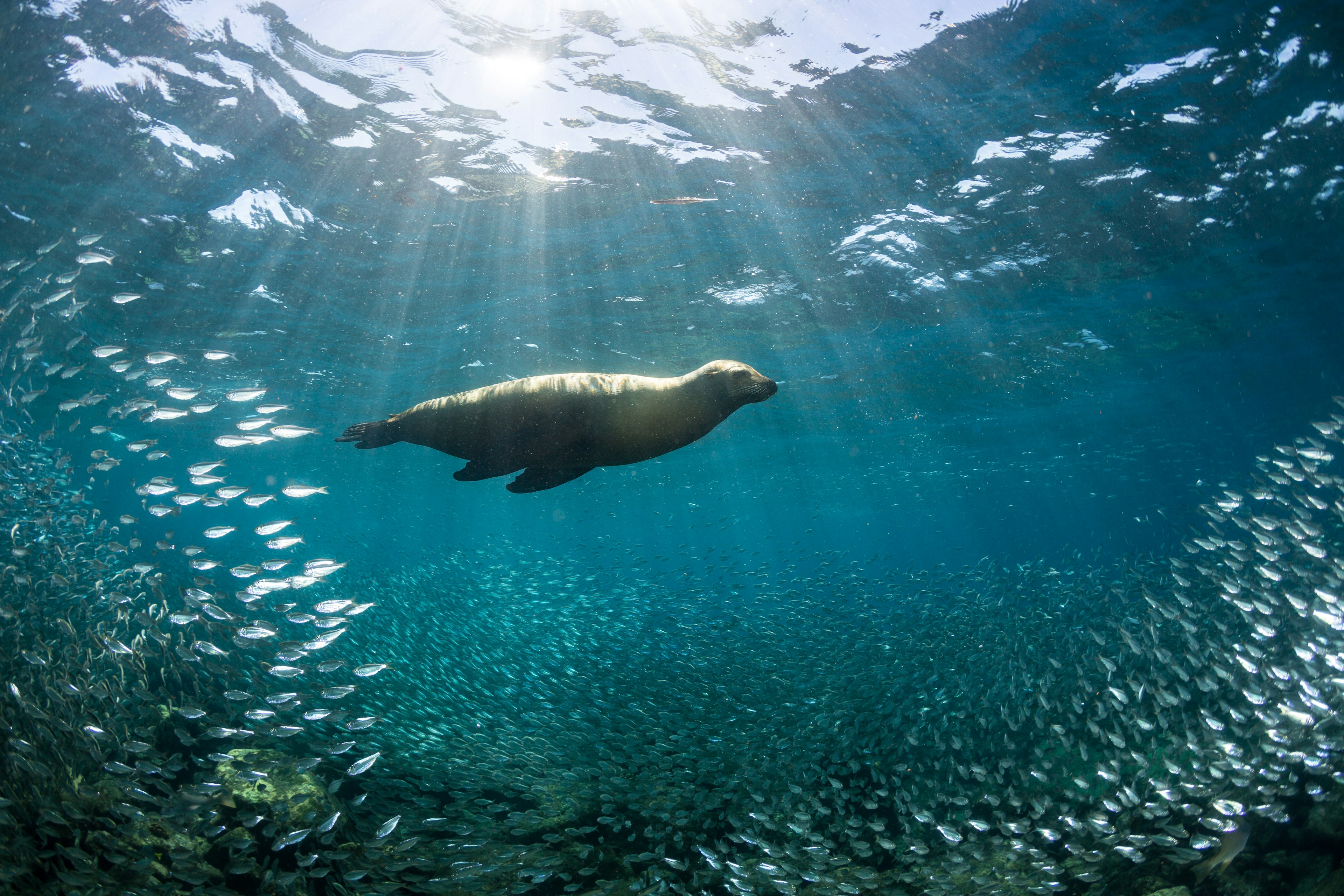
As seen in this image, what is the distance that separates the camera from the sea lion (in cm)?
248

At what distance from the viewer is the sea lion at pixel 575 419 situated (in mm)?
2482

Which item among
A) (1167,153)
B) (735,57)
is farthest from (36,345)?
(1167,153)

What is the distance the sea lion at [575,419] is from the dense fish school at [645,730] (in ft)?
9.41

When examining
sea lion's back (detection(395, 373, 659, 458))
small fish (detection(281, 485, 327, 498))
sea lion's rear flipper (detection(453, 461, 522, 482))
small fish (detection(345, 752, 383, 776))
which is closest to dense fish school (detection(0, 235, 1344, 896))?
small fish (detection(345, 752, 383, 776))

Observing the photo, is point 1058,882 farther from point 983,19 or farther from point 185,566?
point 185,566

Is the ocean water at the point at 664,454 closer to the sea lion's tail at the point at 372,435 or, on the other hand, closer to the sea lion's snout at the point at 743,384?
the sea lion's tail at the point at 372,435

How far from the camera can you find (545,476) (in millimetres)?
2820

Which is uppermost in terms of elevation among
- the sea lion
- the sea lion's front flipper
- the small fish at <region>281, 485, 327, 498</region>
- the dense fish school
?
the small fish at <region>281, 485, 327, 498</region>

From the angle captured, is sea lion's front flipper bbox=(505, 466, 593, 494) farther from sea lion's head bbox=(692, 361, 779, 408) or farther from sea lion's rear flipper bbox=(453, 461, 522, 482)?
sea lion's head bbox=(692, 361, 779, 408)

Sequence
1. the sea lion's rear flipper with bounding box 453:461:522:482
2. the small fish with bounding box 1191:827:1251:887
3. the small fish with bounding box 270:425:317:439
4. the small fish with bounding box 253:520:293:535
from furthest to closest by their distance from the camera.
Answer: the small fish with bounding box 1191:827:1251:887 < the small fish with bounding box 253:520:293:535 < the small fish with bounding box 270:425:317:439 < the sea lion's rear flipper with bounding box 453:461:522:482

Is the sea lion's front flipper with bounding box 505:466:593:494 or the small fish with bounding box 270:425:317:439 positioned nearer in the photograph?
the sea lion's front flipper with bounding box 505:466:593:494

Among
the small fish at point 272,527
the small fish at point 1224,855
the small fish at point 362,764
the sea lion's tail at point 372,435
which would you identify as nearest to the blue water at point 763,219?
the small fish at point 272,527

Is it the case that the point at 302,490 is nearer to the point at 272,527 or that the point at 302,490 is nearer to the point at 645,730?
the point at 272,527

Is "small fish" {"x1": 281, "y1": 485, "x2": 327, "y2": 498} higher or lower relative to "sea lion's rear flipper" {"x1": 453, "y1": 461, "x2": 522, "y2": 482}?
higher
